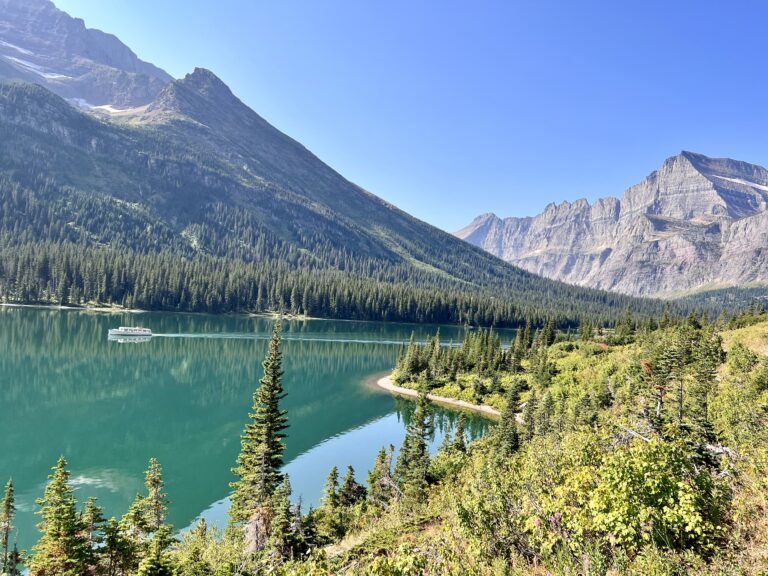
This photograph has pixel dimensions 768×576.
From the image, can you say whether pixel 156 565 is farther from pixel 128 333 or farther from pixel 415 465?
pixel 128 333

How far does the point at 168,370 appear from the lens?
92.6 metres

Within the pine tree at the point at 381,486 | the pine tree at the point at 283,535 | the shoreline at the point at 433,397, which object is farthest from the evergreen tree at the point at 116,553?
the shoreline at the point at 433,397

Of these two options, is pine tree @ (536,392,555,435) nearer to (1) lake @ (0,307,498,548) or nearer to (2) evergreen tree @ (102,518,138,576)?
(1) lake @ (0,307,498,548)

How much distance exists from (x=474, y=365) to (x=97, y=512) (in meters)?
85.6

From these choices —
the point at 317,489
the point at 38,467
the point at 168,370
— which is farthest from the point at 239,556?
the point at 168,370

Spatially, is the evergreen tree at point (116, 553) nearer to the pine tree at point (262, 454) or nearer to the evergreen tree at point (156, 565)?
the evergreen tree at point (156, 565)

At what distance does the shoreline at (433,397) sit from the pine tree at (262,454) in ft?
162

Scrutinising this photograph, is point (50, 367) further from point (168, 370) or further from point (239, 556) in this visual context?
point (239, 556)

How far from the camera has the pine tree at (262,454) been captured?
29.6 meters

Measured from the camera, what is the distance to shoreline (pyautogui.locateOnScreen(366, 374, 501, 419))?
248ft

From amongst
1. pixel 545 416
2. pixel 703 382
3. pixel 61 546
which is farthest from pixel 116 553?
pixel 703 382

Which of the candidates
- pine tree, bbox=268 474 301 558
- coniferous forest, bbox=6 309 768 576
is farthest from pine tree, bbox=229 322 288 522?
pine tree, bbox=268 474 301 558

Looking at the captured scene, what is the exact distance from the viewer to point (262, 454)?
3038cm

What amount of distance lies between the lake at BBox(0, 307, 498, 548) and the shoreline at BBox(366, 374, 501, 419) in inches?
105
